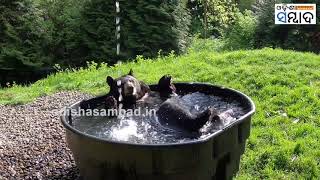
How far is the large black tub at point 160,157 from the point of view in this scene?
2.94 metres

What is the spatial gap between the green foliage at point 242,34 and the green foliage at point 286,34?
39 cm

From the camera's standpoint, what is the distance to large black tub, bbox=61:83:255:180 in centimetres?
294

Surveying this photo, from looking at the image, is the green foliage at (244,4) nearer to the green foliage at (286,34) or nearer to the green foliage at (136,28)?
the green foliage at (286,34)

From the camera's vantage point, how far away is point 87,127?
361 cm

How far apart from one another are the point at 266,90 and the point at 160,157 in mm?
3229

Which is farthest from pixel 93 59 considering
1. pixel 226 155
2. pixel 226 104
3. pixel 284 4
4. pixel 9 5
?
pixel 226 155

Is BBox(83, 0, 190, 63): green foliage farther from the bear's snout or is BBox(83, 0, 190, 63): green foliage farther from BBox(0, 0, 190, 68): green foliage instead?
the bear's snout

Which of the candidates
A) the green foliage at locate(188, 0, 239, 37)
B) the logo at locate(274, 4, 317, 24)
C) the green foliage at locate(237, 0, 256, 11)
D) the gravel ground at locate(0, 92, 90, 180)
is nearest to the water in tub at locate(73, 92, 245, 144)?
the gravel ground at locate(0, 92, 90, 180)

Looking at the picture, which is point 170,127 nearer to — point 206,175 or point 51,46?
point 206,175

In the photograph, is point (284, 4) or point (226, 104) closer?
point (226, 104)

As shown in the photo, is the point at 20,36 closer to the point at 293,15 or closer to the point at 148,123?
the point at 293,15

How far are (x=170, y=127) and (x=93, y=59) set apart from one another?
6328 mm

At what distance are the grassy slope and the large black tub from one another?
2.80 ft

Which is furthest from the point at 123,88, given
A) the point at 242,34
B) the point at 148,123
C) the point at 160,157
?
the point at 242,34
